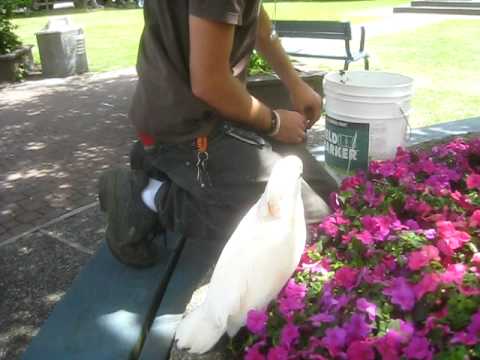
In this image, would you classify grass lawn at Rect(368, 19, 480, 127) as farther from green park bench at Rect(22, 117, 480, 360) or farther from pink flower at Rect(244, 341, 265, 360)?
pink flower at Rect(244, 341, 265, 360)

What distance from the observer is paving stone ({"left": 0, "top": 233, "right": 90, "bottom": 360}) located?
9.08 ft

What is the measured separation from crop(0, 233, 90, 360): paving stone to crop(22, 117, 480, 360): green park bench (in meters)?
0.86

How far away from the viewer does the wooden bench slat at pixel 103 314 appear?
1.67 m

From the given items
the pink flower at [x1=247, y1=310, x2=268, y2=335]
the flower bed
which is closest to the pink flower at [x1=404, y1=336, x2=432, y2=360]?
the flower bed

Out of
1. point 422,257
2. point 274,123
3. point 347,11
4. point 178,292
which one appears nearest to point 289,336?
point 422,257

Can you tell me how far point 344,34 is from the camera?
6945 mm

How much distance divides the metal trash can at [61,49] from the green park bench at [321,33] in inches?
140

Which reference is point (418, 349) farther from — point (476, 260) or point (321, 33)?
point (321, 33)

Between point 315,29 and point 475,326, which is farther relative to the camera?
point 315,29

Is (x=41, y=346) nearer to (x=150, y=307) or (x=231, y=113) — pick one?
(x=150, y=307)

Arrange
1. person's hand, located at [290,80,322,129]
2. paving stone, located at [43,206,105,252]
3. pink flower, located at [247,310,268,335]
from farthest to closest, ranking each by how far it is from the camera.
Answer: paving stone, located at [43,206,105,252]
person's hand, located at [290,80,322,129]
pink flower, located at [247,310,268,335]

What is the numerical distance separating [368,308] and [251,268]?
0.30m

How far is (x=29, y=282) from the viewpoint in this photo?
10.5ft

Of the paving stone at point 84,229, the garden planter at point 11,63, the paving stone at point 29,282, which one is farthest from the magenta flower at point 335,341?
the garden planter at point 11,63
